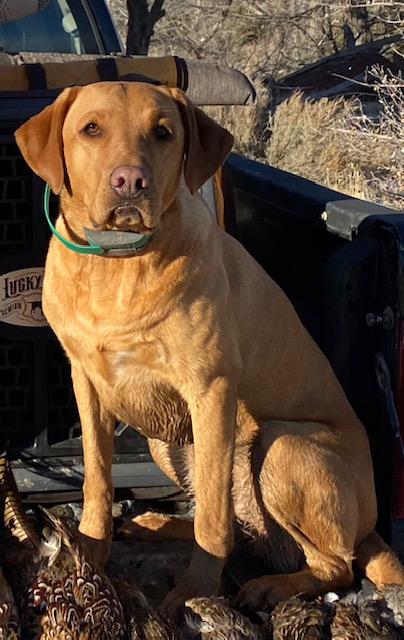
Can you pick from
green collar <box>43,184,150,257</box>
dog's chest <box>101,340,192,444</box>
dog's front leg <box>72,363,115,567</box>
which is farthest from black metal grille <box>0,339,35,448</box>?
green collar <box>43,184,150,257</box>

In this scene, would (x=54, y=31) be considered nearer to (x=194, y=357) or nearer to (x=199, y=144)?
(x=199, y=144)

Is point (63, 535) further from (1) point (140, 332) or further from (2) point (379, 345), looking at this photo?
(2) point (379, 345)

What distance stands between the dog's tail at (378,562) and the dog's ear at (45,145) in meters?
1.62

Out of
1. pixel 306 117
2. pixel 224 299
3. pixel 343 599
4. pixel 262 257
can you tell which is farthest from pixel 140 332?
pixel 306 117

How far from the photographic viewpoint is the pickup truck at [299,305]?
10.4 ft

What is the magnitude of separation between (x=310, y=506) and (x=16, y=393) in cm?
116

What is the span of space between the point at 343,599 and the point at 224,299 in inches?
42.0

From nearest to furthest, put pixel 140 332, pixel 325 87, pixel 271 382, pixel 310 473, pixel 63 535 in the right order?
pixel 63 535 < pixel 140 332 < pixel 310 473 < pixel 271 382 < pixel 325 87

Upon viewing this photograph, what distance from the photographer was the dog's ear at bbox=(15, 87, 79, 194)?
9.53 ft

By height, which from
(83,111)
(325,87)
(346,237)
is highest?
(83,111)

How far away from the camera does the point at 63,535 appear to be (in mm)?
2695

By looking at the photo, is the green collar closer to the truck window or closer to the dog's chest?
the dog's chest

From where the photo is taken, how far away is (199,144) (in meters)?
3.07

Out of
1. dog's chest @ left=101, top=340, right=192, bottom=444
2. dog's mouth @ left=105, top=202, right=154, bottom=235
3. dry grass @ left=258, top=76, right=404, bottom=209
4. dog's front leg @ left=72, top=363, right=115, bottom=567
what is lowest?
dry grass @ left=258, top=76, right=404, bottom=209
